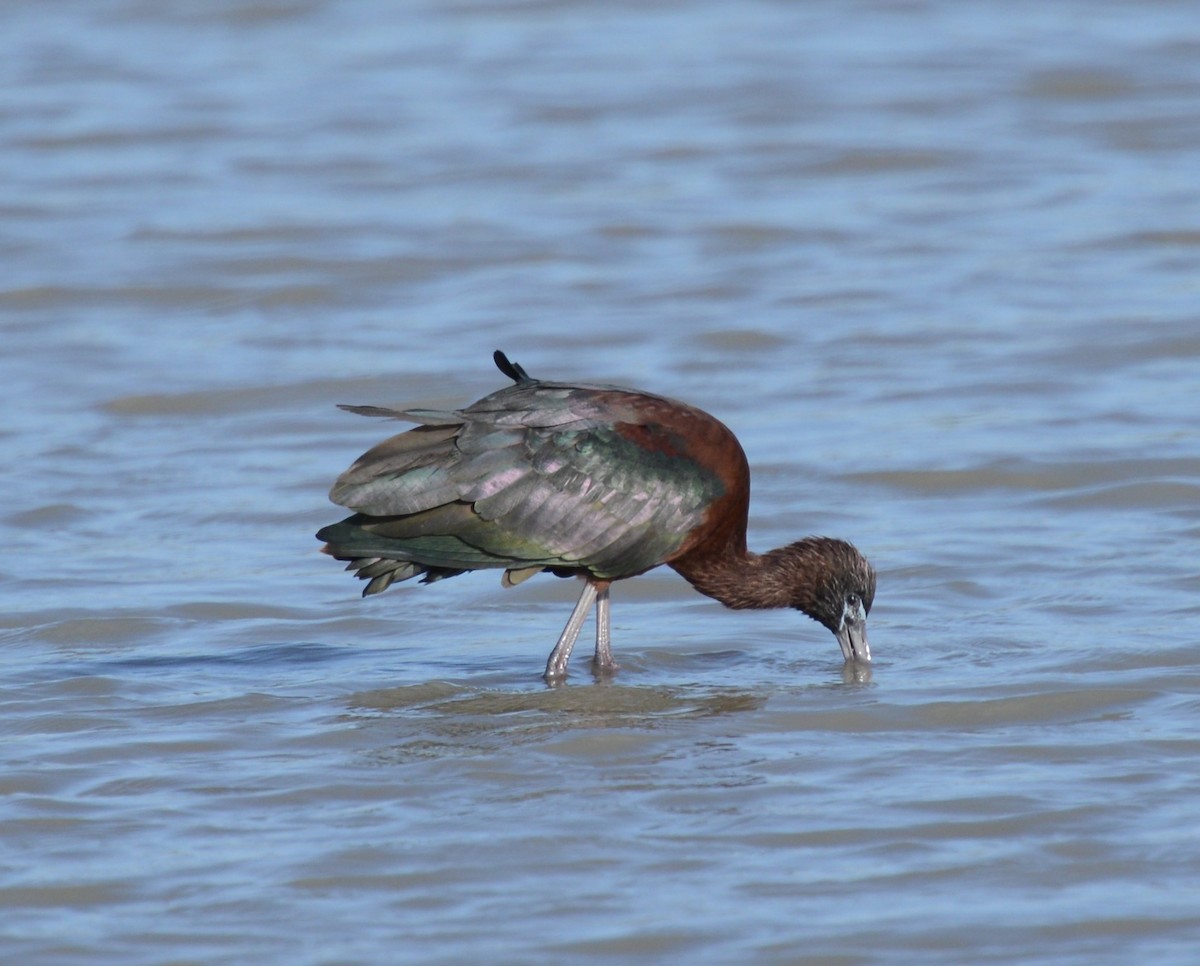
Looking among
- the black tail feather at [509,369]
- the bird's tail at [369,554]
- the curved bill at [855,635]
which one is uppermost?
the black tail feather at [509,369]

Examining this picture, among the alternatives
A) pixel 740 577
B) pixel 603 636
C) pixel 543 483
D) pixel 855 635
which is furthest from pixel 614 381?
pixel 543 483

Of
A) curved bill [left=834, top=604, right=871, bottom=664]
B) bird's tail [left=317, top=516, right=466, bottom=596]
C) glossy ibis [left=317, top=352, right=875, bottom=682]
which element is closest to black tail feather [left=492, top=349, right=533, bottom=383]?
glossy ibis [left=317, top=352, right=875, bottom=682]

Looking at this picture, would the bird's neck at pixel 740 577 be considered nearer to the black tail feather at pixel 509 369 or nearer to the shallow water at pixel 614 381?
the shallow water at pixel 614 381

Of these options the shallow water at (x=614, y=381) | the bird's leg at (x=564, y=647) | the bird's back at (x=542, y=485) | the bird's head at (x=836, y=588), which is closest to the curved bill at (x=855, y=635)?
the bird's head at (x=836, y=588)

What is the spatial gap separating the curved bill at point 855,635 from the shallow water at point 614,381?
0.44 ft

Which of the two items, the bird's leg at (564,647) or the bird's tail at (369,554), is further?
the bird's leg at (564,647)

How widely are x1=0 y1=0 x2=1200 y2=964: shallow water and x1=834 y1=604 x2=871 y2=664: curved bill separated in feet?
0.44

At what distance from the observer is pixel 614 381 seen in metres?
13.5

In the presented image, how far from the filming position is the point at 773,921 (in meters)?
6.07

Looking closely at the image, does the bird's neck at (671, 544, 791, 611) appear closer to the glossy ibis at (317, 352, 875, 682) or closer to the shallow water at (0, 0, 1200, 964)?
the glossy ibis at (317, 352, 875, 682)

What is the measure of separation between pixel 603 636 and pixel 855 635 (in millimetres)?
1002

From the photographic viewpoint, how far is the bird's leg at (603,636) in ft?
29.0

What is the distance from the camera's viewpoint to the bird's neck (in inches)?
352

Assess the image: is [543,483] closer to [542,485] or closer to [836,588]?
[542,485]
